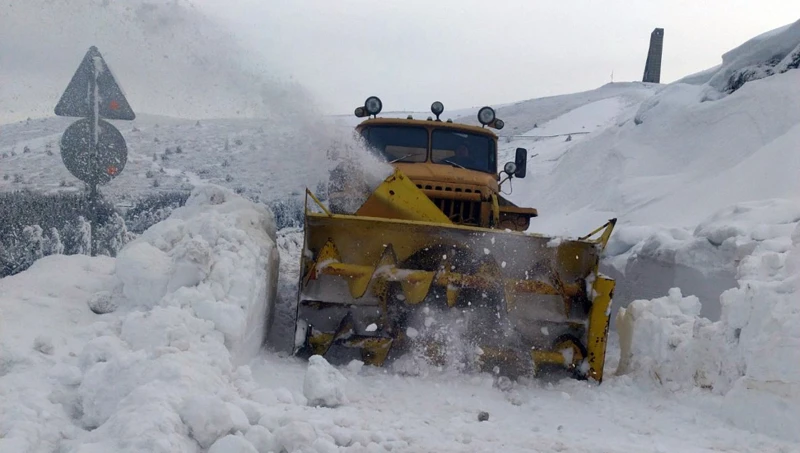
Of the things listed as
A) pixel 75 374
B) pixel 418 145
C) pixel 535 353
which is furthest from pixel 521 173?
pixel 75 374

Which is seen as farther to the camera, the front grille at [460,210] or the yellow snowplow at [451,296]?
the front grille at [460,210]

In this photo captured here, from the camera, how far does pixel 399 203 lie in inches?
232

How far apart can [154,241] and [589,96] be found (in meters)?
41.4

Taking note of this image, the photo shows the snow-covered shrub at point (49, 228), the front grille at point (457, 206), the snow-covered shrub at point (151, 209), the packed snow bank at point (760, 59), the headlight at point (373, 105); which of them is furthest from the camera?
the packed snow bank at point (760, 59)

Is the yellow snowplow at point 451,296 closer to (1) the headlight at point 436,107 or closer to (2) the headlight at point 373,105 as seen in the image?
(2) the headlight at point 373,105

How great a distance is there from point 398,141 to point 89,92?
3.21 meters

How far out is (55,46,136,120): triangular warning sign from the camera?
540 centimetres

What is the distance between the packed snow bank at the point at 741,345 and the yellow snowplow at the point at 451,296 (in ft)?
1.22

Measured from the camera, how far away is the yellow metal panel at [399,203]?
5.89 m

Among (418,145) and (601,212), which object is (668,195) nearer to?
(601,212)

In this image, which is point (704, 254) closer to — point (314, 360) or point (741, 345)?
point (741, 345)

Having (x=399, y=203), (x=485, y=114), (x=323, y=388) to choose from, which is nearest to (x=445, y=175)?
(x=399, y=203)

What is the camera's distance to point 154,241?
17.5 ft

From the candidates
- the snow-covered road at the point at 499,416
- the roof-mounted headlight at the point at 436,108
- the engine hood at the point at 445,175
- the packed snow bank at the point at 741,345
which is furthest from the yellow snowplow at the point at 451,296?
the roof-mounted headlight at the point at 436,108
